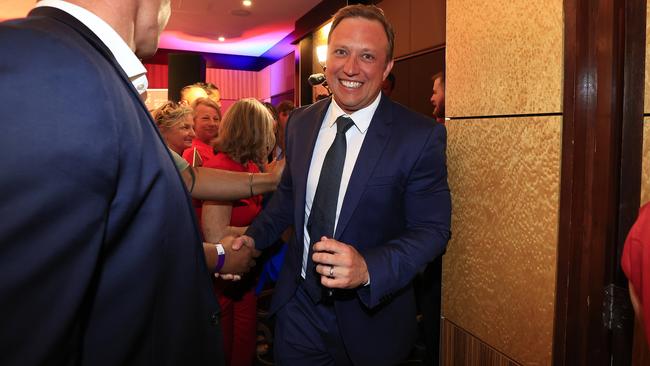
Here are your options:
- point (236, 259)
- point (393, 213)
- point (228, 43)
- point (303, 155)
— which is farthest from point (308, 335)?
point (228, 43)

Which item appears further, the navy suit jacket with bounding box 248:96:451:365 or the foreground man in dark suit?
the navy suit jacket with bounding box 248:96:451:365

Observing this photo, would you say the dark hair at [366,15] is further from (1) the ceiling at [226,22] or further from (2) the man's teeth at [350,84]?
(1) the ceiling at [226,22]

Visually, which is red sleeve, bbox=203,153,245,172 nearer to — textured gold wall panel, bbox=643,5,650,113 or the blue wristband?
the blue wristband

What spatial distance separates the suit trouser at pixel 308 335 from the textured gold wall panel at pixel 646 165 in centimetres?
99

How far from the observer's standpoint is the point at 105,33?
2.66 feet

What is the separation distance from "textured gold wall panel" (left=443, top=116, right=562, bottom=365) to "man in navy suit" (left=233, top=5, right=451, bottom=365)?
96mm

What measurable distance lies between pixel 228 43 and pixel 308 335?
32.6 ft

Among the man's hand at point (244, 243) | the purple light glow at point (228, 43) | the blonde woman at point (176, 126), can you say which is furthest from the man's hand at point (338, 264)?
the purple light glow at point (228, 43)

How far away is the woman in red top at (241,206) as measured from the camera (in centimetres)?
246

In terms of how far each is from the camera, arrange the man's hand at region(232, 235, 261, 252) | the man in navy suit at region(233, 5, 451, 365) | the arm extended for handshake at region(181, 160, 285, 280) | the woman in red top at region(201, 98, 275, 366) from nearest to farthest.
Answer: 1. the man in navy suit at region(233, 5, 451, 365)
2. the man's hand at region(232, 235, 261, 252)
3. the arm extended for handshake at region(181, 160, 285, 280)
4. the woman in red top at region(201, 98, 275, 366)

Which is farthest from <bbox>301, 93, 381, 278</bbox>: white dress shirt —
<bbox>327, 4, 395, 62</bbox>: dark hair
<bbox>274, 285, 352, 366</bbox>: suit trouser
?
<bbox>327, 4, 395, 62</bbox>: dark hair

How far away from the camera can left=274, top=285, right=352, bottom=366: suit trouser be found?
1538 mm

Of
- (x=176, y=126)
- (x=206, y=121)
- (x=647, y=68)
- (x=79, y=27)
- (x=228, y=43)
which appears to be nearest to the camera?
(x=79, y=27)

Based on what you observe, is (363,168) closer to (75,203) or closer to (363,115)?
(363,115)
